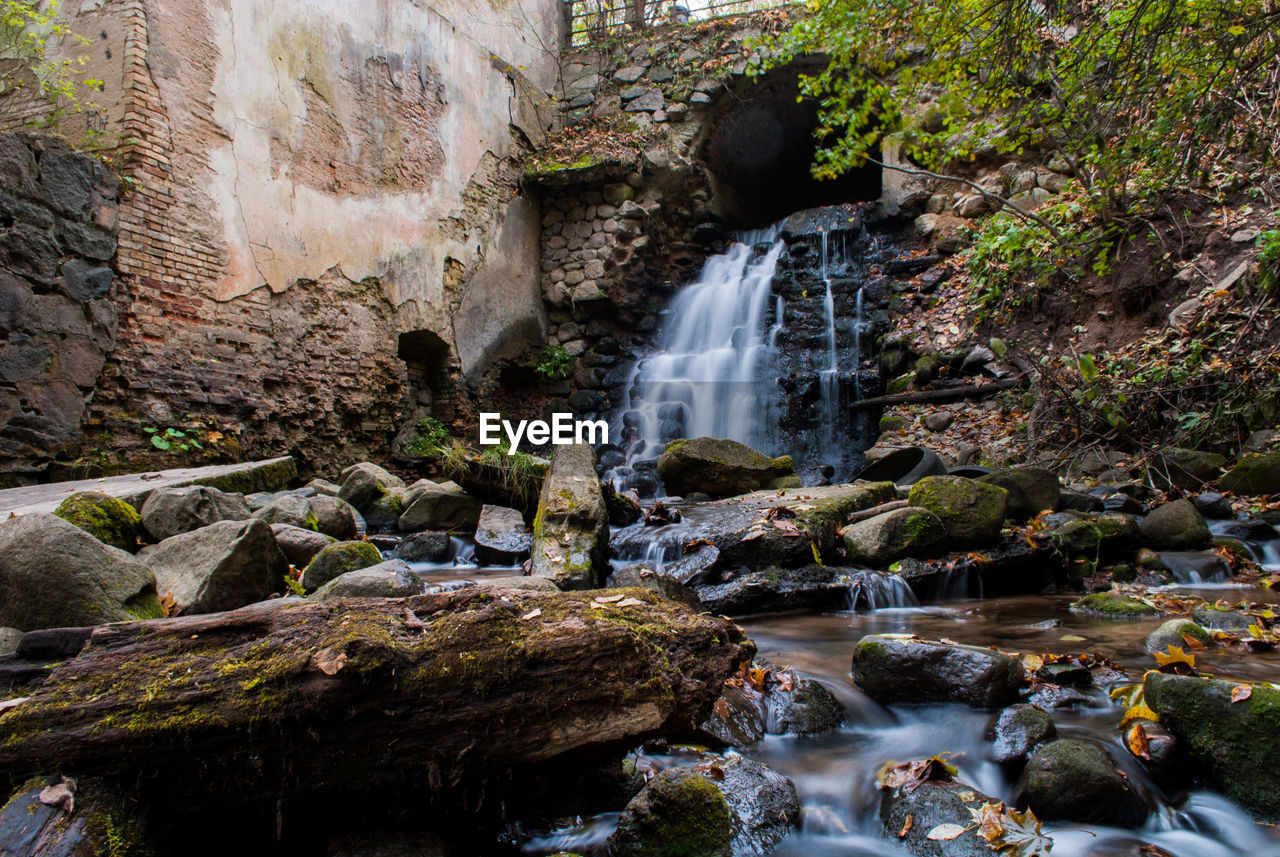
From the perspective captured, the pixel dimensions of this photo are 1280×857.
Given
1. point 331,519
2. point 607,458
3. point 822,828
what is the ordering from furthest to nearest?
point 607,458, point 331,519, point 822,828

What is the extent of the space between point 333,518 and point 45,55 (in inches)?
208

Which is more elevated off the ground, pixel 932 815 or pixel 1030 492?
pixel 1030 492

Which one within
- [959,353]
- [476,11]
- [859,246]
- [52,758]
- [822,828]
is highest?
[476,11]

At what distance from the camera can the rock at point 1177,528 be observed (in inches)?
175

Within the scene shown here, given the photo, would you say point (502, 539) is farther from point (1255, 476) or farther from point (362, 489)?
point (1255, 476)

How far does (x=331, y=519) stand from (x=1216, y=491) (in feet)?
21.2

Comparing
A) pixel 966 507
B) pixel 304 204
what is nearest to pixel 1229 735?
pixel 966 507

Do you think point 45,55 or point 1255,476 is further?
point 45,55

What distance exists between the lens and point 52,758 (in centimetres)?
140

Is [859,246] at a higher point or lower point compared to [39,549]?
higher

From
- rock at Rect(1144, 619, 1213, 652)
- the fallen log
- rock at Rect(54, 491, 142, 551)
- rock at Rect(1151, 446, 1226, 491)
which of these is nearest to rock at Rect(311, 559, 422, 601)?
rock at Rect(54, 491, 142, 551)

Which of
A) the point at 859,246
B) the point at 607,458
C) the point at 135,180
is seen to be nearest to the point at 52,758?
the point at 135,180

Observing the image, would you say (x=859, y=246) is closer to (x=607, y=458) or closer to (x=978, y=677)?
(x=607, y=458)

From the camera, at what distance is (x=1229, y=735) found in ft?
6.20
